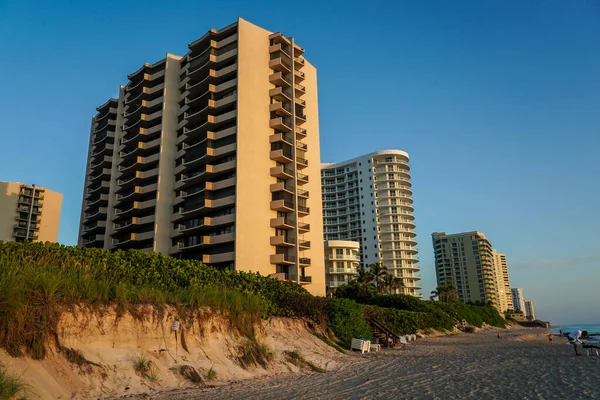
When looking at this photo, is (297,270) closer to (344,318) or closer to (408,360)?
(344,318)

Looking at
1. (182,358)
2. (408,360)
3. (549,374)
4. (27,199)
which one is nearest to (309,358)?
(408,360)

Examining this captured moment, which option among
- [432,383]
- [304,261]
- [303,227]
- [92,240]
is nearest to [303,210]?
[303,227]

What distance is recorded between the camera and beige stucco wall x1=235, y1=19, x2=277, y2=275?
48250mm

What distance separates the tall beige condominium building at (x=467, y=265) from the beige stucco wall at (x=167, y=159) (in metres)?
125

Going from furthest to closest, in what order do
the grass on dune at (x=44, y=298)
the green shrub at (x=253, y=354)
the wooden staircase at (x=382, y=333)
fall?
1. the wooden staircase at (x=382, y=333)
2. the green shrub at (x=253, y=354)
3. the grass on dune at (x=44, y=298)

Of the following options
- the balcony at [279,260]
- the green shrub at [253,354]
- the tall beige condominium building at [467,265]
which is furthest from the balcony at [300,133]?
the tall beige condominium building at [467,265]

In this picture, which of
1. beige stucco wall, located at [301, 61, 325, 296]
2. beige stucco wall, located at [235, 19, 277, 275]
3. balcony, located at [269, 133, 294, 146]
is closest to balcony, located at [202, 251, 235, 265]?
beige stucco wall, located at [235, 19, 277, 275]

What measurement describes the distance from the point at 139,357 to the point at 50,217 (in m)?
105

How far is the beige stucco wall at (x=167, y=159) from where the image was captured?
183ft

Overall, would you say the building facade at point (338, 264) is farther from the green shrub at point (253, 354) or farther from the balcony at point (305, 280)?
the green shrub at point (253, 354)

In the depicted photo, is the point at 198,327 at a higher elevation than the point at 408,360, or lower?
higher

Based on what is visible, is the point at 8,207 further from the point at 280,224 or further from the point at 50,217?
the point at 280,224

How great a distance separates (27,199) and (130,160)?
48606mm

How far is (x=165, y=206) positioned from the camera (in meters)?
57.2
